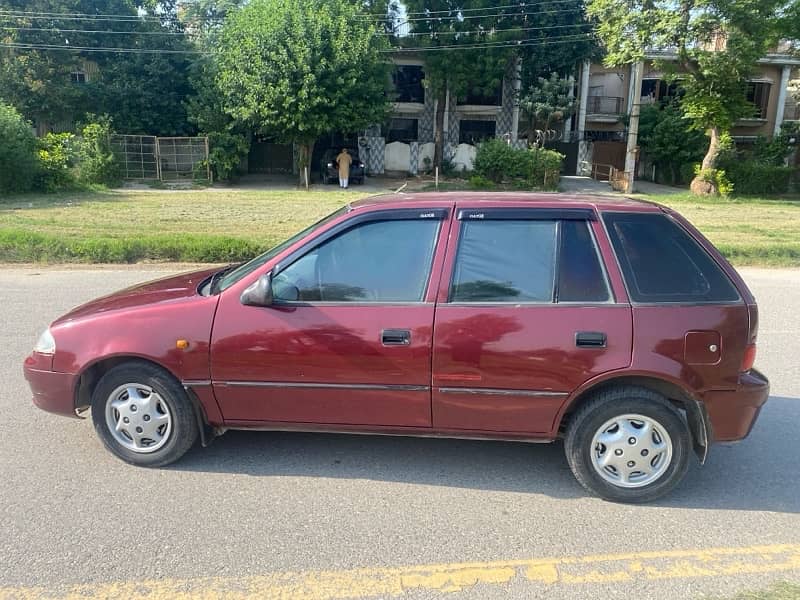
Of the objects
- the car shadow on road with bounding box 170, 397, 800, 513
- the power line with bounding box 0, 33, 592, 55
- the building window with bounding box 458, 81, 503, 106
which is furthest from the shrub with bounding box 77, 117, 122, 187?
the car shadow on road with bounding box 170, 397, 800, 513

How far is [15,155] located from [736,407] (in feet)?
72.1

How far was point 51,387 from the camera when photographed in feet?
12.9

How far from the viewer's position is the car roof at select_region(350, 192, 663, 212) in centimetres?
377

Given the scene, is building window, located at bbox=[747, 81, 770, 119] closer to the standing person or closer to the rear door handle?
the standing person

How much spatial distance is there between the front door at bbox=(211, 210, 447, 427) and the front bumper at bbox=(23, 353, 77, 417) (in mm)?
947

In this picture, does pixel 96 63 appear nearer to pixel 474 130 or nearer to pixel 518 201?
pixel 474 130

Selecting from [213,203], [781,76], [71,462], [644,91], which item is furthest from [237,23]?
[781,76]

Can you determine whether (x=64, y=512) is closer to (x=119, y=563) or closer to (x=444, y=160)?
(x=119, y=563)

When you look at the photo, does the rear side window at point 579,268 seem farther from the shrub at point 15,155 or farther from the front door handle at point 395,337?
the shrub at point 15,155

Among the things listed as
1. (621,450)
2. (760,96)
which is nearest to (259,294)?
(621,450)

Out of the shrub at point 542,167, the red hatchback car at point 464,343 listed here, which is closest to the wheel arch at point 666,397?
the red hatchback car at point 464,343

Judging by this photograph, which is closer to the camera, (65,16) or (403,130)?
(65,16)

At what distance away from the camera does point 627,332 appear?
3.49 m

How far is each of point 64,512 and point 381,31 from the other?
31.5 m
